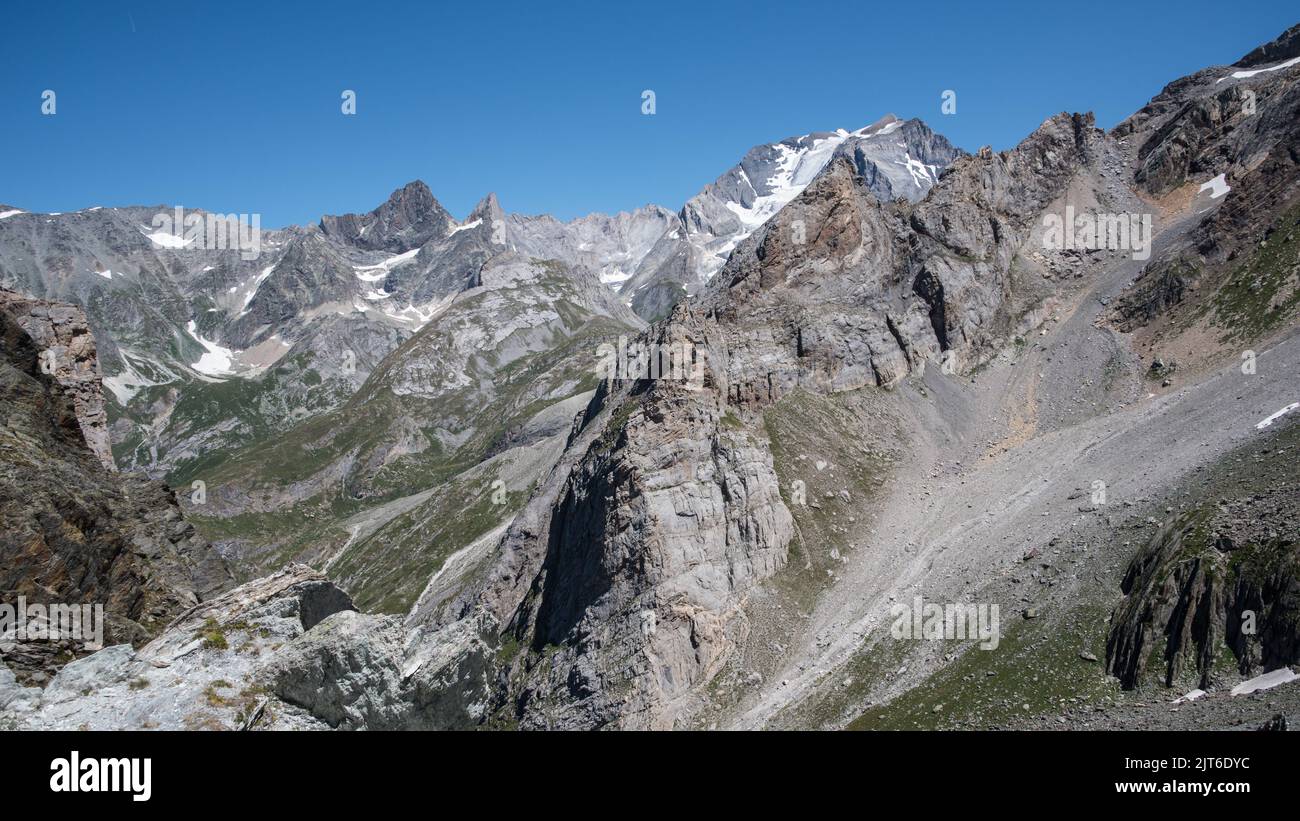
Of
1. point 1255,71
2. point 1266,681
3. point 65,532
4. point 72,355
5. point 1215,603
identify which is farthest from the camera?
point 1255,71

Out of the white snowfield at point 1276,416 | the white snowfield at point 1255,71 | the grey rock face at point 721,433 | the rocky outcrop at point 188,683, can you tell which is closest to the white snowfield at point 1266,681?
the white snowfield at point 1276,416

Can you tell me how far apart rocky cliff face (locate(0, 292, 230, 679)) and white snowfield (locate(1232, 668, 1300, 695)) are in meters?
48.3

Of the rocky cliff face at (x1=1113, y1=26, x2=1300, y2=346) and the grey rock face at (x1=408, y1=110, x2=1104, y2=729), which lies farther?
the rocky cliff face at (x1=1113, y1=26, x2=1300, y2=346)

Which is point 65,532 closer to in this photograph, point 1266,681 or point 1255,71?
point 1266,681

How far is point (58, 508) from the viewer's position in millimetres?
26047

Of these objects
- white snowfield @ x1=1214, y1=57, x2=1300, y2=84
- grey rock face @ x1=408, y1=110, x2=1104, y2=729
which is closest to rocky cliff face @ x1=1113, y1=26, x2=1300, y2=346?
white snowfield @ x1=1214, y1=57, x2=1300, y2=84

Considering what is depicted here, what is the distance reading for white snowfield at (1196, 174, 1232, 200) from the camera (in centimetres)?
11206

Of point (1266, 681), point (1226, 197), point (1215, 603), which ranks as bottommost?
point (1266, 681)

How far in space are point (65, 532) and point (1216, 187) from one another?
143 metres

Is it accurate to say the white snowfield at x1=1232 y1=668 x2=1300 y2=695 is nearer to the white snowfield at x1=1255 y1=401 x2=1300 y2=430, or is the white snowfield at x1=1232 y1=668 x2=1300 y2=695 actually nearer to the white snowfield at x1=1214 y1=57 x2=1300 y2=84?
the white snowfield at x1=1255 y1=401 x2=1300 y2=430

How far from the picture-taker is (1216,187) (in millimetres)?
113750

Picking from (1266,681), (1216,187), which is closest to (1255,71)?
(1216,187)

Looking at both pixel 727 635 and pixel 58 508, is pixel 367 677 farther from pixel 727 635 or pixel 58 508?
pixel 727 635
